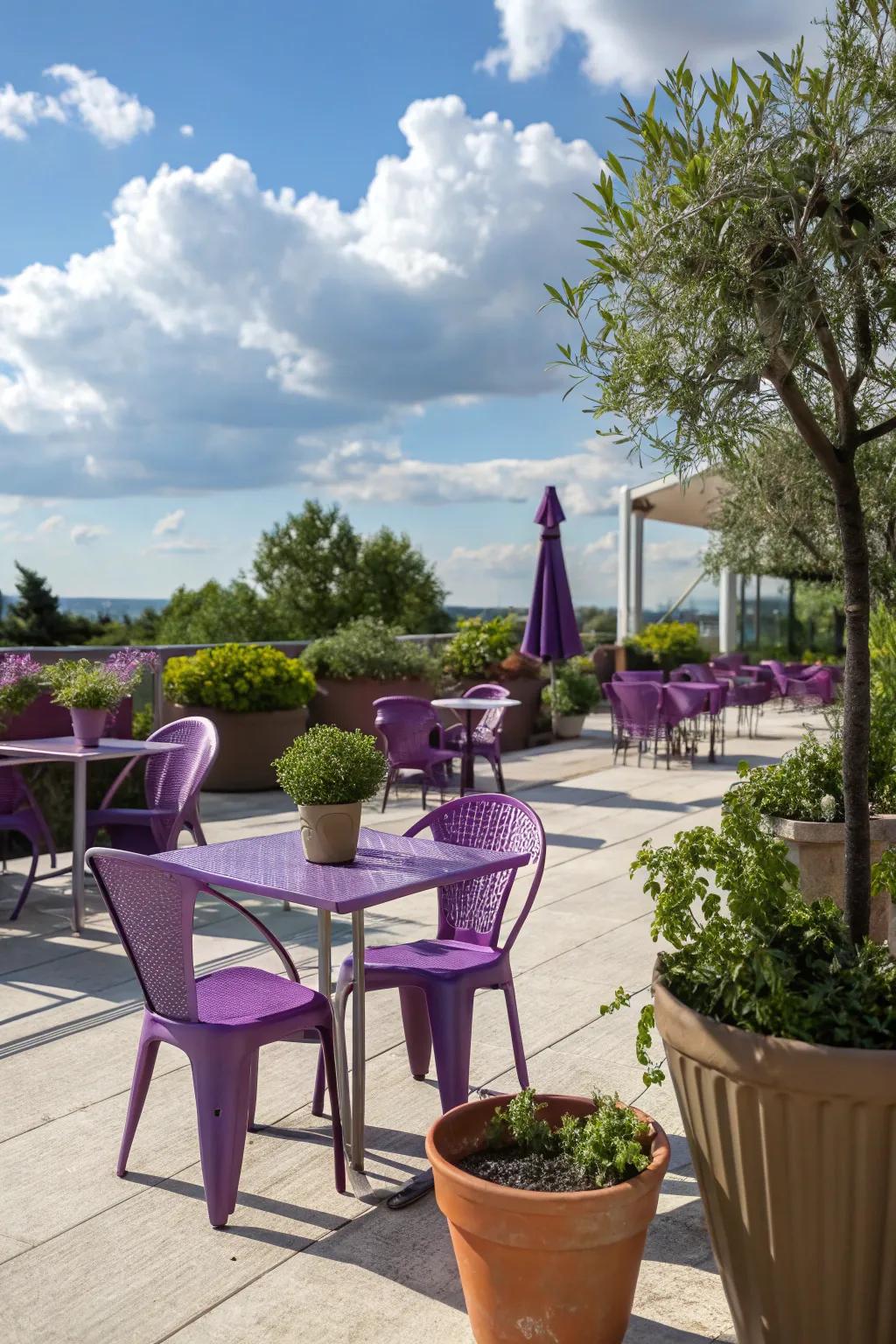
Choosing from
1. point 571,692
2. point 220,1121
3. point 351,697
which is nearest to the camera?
point 220,1121

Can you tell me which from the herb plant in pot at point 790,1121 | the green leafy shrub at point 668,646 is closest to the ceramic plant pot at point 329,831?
the herb plant in pot at point 790,1121

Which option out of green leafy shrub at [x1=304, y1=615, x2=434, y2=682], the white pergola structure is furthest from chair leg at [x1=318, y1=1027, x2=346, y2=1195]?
the white pergola structure

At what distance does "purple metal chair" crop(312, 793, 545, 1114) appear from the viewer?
118 inches

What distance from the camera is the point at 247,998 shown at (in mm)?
2893

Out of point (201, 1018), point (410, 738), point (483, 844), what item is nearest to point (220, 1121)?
point (201, 1018)

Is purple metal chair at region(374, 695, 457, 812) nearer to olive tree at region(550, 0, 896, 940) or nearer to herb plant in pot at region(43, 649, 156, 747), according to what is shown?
herb plant in pot at region(43, 649, 156, 747)

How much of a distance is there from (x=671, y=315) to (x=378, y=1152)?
2.18 m

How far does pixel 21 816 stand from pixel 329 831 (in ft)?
9.86

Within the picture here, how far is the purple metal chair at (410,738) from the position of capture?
8625 millimetres

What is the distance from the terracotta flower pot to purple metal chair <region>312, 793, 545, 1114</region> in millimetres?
882

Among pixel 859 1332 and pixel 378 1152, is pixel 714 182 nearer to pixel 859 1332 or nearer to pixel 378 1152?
pixel 859 1332

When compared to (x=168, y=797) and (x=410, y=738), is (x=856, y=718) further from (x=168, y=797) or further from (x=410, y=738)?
(x=410, y=738)

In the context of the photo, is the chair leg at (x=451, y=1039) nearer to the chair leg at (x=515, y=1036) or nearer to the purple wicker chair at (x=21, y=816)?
the chair leg at (x=515, y=1036)

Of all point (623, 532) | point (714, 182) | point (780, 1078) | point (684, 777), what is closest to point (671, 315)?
point (714, 182)
